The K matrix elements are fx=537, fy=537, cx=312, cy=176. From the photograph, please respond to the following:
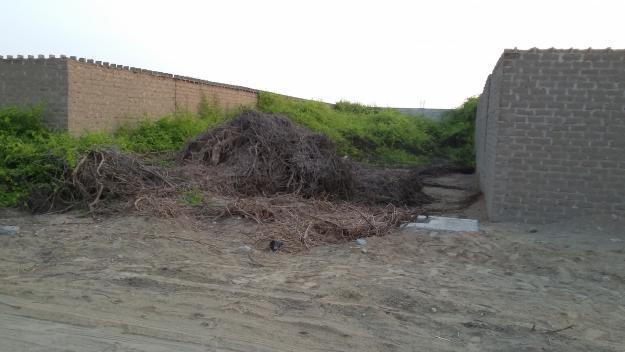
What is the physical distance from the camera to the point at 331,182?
33.9ft

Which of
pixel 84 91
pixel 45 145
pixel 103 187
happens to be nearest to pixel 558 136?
pixel 103 187

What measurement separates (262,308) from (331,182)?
5.75m

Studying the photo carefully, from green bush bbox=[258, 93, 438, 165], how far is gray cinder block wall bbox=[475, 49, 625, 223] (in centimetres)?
1096

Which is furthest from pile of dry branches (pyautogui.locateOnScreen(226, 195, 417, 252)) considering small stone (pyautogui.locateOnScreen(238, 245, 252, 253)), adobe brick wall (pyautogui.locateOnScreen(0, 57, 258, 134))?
adobe brick wall (pyautogui.locateOnScreen(0, 57, 258, 134))

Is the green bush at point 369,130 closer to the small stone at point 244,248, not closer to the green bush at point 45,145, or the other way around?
the green bush at point 45,145

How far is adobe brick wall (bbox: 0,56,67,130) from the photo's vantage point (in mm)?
11625

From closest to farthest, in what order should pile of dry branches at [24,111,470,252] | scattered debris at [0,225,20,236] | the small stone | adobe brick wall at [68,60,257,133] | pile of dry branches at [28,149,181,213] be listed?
the small stone, scattered debris at [0,225,20,236], pile of dry branches at [24,111,470,252], pile of dry branches at [28,149,181,213], adobe brick wall at [68,60,257,133]

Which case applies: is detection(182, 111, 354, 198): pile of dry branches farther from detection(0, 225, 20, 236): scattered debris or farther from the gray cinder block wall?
detection(0, 225, 20, 236): scattered debris

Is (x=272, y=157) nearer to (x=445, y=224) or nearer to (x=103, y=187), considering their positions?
(x=103, y=187)

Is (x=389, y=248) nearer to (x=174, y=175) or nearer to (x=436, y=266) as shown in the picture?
(x=436, y=266)

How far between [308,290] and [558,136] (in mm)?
4945

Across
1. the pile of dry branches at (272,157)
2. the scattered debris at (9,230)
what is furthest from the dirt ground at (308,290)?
the pile of dry branches at (272,157)

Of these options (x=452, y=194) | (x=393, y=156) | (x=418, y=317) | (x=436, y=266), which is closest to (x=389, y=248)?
(x=436, y=266)

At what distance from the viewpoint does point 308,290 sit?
17.2 ft
